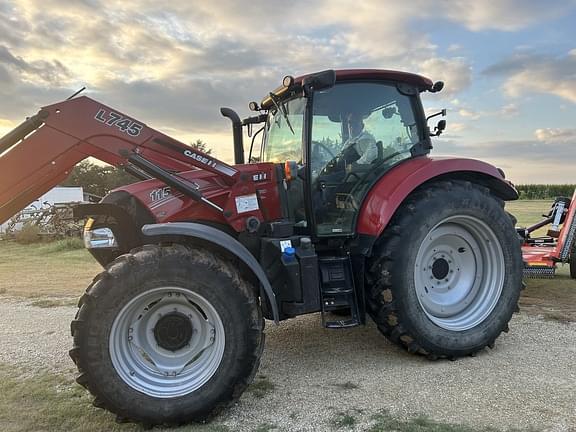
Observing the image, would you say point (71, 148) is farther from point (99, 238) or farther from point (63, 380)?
point (63, 380)

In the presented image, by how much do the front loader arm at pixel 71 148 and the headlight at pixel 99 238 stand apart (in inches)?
19.4

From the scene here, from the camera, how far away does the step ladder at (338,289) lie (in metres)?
4.47

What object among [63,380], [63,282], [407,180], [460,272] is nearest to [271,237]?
[407,180]

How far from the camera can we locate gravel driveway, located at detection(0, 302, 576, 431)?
12.1 ft

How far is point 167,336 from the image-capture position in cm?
383

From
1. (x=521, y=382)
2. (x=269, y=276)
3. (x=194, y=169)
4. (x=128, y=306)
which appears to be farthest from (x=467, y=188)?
(x=128, y=306)

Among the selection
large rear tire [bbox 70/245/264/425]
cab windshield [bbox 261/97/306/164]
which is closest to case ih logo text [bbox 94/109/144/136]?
large rear tire [bbox 70/245/264/425]

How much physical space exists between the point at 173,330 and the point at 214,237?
0.75m

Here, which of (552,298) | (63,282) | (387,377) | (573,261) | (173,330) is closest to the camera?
(173,330)

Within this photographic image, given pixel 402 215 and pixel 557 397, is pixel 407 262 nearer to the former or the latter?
pixel 402 215

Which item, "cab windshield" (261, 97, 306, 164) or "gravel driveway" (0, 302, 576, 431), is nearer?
"gravel driveway" (0, 302, 576, 431)

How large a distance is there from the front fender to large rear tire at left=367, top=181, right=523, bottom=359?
0.47 ft

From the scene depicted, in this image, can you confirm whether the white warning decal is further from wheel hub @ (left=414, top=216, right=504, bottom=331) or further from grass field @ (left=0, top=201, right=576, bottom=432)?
wheel hub @ (left=414, top=216, right=504, bottom=331)

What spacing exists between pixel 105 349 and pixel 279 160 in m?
2.46
